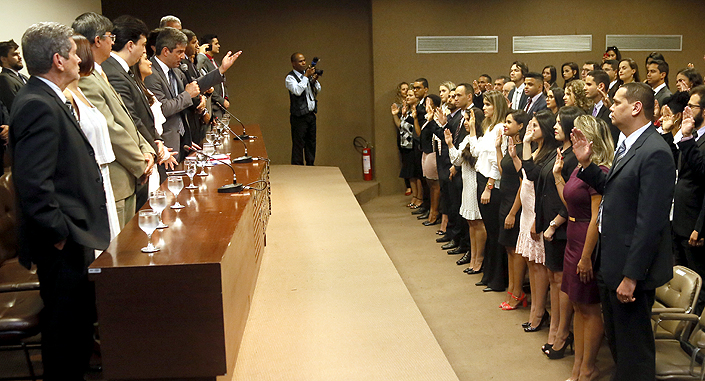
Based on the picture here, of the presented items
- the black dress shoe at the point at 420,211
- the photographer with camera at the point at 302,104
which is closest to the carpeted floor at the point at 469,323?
the black dress shoe at the point at 420,211

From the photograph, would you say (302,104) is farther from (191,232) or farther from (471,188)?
(191,232)

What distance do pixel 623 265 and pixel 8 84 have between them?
453 centimetres

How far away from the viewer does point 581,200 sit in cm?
331

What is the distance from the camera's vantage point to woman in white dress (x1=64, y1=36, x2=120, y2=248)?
2791 millimetres

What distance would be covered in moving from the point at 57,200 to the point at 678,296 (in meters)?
2.98

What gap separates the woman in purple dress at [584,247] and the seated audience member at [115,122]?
2.28 m

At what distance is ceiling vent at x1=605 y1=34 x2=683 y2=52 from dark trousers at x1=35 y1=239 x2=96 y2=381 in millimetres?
8816

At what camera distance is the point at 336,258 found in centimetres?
416

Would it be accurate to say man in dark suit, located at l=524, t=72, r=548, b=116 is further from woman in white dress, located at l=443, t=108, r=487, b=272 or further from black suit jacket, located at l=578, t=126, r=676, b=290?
black suit jacket, located at l=578, t=126, r=676, b=290

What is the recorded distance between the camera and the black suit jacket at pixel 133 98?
353 cm

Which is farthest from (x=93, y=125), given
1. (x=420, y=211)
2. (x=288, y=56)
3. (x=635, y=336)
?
(x=288, y=56)

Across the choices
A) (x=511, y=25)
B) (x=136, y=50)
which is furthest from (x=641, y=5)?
(x=136, y=50)

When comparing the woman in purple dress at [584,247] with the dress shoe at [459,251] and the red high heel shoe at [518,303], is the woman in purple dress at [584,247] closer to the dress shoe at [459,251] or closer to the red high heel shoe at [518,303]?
the red high heel shoe at [518,303]

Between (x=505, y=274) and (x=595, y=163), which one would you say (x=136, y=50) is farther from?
(x=505, y=274)
